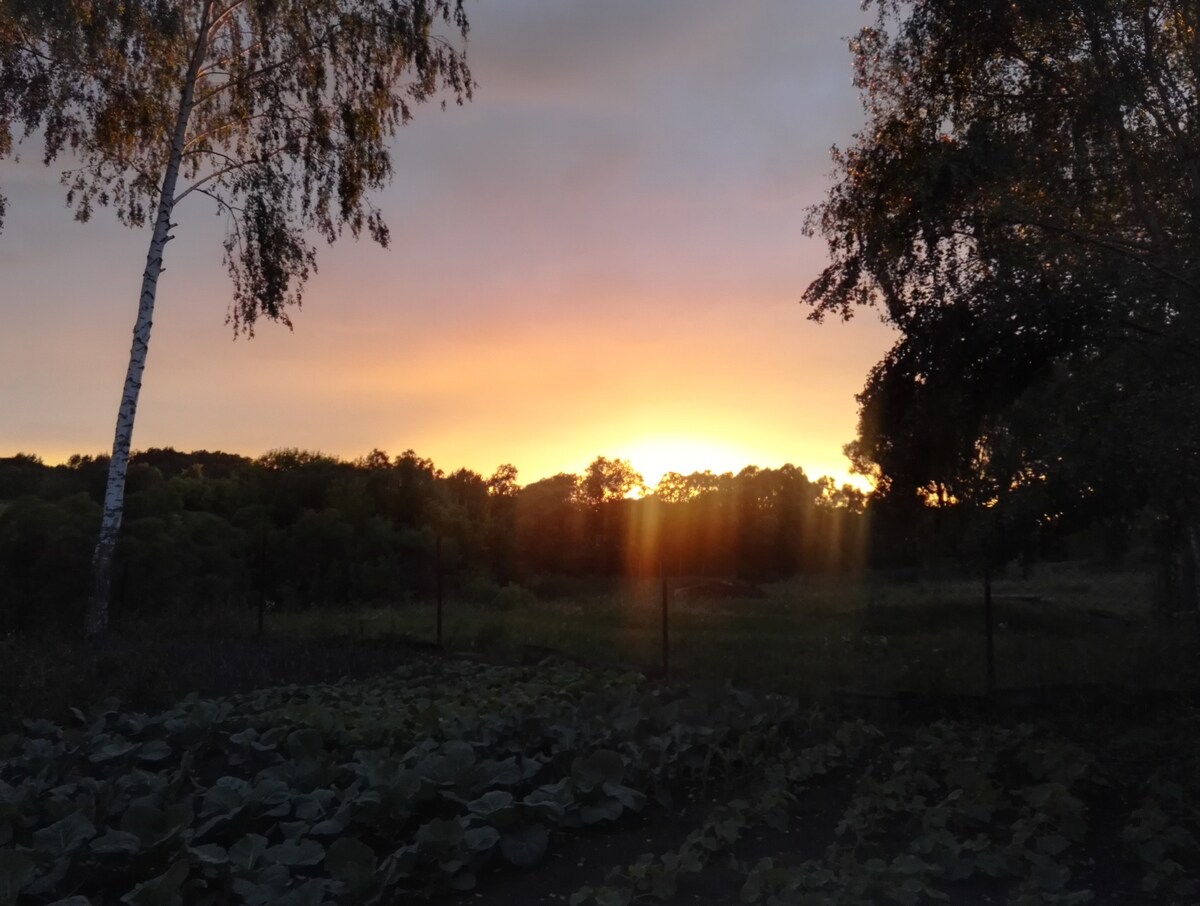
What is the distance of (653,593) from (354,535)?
8.46m

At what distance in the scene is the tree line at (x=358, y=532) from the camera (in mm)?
16828

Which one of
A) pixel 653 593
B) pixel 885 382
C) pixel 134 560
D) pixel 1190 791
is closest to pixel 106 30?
pixel 134 560

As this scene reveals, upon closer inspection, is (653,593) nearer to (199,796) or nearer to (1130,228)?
(1130,228)

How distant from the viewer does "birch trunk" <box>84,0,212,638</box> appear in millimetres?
12914

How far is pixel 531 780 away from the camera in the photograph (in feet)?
19.0

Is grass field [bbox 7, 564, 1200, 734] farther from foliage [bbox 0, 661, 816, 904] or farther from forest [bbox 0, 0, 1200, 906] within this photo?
foliage [bbox 0, 661, 816, 904]

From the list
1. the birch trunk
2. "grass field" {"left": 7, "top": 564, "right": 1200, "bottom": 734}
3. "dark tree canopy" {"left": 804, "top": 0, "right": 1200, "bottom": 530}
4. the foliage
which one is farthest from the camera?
the birch trunk

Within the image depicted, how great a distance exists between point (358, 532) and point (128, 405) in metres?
12.5

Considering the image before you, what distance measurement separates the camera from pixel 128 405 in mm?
13094

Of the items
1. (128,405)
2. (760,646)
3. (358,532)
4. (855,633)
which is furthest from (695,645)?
(358,532)

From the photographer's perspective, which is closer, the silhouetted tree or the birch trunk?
the silhouetted tree

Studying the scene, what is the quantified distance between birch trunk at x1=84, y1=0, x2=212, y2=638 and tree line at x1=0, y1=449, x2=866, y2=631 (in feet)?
6.71

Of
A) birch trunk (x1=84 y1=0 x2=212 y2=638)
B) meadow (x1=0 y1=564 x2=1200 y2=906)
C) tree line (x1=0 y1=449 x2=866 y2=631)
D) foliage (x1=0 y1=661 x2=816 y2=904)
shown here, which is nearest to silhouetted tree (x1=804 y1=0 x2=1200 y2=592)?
meadow (x1=0 y1=564 x2=1200 y2=906)

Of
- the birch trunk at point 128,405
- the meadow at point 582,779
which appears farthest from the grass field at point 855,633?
the birch trunk at point 128,405
